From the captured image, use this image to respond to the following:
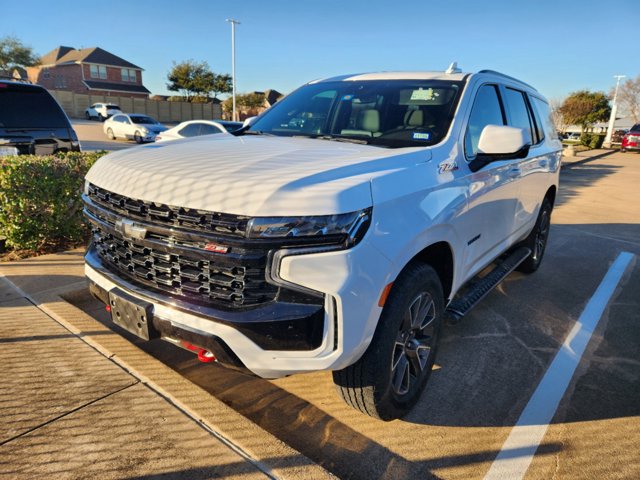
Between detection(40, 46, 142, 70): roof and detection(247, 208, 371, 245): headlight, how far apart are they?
64.1 meters

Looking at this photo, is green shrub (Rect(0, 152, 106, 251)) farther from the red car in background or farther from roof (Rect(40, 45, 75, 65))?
roof (Rect(40, 45, 75, 65))

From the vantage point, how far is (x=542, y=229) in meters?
5.34

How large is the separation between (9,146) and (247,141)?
14.1 ft

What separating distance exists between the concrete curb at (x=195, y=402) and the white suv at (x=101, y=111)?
1570 inches

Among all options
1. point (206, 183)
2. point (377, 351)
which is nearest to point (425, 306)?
point (377, 351)

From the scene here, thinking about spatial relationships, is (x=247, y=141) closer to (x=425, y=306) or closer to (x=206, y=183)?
(x=206, y=183)

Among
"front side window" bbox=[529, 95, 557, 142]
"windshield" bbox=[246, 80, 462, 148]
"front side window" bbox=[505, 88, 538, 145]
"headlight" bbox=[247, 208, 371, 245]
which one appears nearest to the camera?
"headlight" bbox=[247, 208, 371, 245]

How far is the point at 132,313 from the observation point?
232 cm

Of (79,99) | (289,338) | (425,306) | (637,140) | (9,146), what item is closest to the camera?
(289,338)

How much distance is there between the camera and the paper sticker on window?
3.25 metres

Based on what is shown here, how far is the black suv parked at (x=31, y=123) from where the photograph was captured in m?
5.91

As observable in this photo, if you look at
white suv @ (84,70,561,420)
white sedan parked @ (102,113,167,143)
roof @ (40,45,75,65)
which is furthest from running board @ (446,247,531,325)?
roof @ (40,45,75,65)

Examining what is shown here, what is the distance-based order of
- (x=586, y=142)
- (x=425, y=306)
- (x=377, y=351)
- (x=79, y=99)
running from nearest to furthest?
(x=377, y=351) < (x=425, y=306) < (x=586, y=142) < (x=79, y=99)

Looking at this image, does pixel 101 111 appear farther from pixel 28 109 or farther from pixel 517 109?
pixel 517 109
